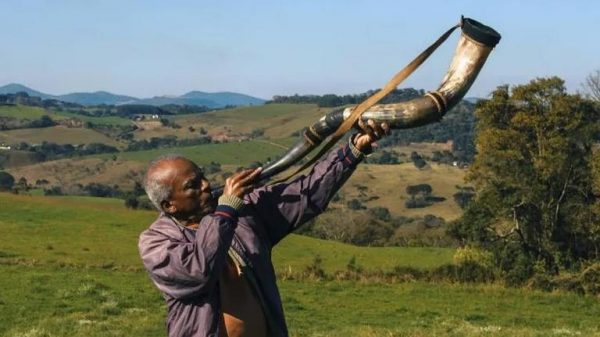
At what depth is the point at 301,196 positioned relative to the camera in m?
4.23

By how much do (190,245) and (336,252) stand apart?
3293 centimetres

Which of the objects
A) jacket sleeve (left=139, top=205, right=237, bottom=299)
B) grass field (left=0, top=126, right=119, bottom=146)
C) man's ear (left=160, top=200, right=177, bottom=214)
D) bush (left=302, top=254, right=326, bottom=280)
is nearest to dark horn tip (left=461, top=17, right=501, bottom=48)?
jacket sleeve (left=139, top=205, right=237, bottom=299)

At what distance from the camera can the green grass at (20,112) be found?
454 ft

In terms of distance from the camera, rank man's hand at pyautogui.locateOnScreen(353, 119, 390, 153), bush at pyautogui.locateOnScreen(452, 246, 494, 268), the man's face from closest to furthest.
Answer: the man's face < man's hand at pyautogui.locateOnScreen(353, 119, 390, 153) < bush at pyautogui.locateOnScreen(452, 246, 494, 268)

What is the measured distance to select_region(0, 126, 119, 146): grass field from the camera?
12406 cm

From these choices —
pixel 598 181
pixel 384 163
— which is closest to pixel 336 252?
pixel 598 181

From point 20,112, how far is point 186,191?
145 meters

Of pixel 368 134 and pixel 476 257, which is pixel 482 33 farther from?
pixel 476 257

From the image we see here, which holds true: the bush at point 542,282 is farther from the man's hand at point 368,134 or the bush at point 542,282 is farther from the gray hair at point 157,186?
the gray hair at point 157,186

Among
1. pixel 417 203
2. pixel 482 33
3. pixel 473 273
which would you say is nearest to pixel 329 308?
pixel 473 273

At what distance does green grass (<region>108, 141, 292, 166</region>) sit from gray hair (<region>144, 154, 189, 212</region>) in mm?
90614

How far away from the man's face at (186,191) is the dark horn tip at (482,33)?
1315mm

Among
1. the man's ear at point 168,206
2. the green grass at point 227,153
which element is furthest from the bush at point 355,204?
the man's ear at point 168,206

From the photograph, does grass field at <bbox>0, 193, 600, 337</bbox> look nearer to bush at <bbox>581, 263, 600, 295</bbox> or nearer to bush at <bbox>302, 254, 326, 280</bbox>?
bush at <bbox>302, 254, 326, 280</bbox>
